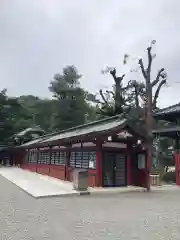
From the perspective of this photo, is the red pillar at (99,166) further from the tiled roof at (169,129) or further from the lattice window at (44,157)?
the lattice window at (44,157)

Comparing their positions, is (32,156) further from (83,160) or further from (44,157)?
(83,160)

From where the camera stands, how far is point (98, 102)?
43562mm

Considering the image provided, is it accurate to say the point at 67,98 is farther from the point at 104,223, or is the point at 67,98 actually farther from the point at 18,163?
the point at 104,223

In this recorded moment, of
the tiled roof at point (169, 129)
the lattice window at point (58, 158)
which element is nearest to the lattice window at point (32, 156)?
the lattice window at point (58, 158)

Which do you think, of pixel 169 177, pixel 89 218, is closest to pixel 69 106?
pixel 169 177

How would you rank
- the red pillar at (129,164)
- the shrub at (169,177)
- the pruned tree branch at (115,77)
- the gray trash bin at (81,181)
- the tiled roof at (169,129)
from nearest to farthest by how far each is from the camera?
the gray trash bin at (81,181)
the red pillar at (129,164)
the shrub at (169,177)
the tiled roof at (169,129)
the pruned tree branch at (115,77)

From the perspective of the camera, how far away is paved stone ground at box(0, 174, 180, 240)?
266 inches

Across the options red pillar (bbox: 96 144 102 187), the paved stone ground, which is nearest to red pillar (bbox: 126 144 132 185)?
red pillar (bbox: 96 144 102 187)

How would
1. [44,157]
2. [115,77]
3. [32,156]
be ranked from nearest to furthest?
[44,157]
[32,156]
[115,77]

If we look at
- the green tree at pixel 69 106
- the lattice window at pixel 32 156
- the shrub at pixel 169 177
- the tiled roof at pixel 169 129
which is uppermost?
the green tree at pixel 69 106

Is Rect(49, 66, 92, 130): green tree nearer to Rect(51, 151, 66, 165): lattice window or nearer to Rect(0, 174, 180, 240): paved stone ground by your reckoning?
Rect(51, 151, 66, 165): lattice window

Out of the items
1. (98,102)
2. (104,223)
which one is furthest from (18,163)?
(104,223)

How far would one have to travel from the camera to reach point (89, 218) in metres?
8.53

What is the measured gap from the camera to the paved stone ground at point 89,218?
6754mm
